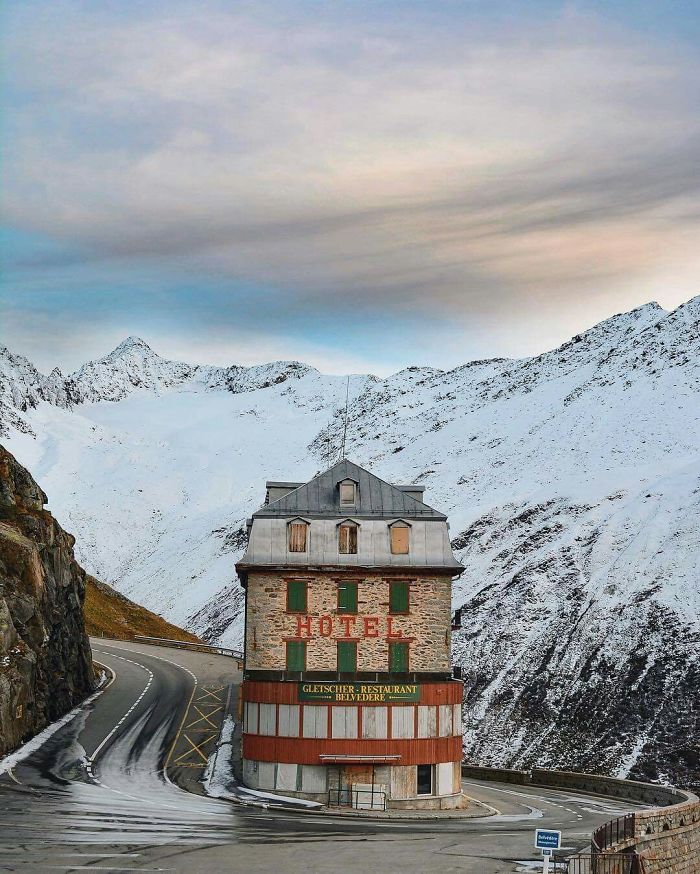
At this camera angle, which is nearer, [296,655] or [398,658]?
[296,655]

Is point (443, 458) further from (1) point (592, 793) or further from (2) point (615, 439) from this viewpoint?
(1) point (592, 793)

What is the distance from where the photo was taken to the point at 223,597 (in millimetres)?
154500

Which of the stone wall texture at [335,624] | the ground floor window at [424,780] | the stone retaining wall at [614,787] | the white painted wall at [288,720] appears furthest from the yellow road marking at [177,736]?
the stone retaining wall at [614,787]

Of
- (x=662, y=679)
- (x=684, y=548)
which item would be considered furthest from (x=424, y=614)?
(x=684, y=548)

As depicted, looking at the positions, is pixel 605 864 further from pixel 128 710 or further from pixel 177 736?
pixel 128 710

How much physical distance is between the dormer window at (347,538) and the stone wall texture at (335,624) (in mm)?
1201

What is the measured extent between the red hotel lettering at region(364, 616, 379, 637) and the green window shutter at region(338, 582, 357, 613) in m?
0.71

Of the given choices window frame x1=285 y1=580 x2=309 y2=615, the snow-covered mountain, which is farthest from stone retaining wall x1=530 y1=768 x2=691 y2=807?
window frame x1=285 y1=580 x2=309 y2=615

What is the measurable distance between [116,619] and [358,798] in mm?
68652

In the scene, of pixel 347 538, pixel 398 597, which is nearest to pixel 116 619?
pixel 347 538

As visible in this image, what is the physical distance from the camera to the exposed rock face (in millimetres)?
53375

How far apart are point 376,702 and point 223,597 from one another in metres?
106

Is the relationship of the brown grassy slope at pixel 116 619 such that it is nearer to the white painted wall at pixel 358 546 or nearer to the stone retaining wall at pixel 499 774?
the stone retaining wall at pixel 499 774

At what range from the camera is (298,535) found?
5316cm
